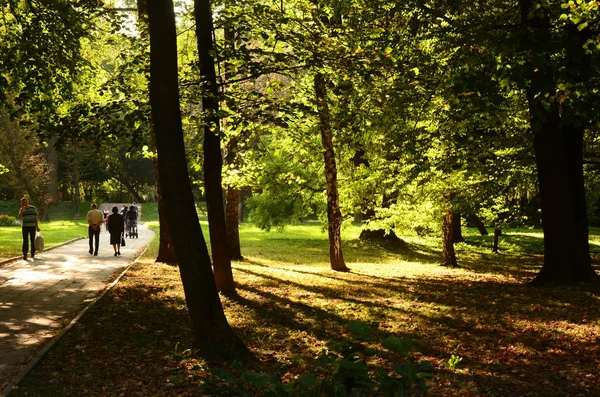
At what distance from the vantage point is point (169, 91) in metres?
6.68

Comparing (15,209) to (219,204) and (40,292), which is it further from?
(219,204)

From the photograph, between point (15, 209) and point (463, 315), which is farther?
point (15, 209)

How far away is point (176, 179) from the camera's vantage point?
6.68 metres

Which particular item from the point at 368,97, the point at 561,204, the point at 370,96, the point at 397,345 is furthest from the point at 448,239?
the point at 397,345

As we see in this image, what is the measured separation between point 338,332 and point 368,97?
18.9ft

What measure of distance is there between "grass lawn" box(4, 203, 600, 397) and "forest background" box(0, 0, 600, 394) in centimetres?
93

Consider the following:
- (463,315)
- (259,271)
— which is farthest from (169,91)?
(259,271)

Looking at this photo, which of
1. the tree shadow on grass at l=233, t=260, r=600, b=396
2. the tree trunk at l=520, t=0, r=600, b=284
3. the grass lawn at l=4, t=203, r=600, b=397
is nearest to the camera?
the grass lawn at l=4, t=203, r=600, b=397

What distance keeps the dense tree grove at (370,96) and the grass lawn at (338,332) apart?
135 cm

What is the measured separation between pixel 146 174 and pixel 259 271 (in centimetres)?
5299

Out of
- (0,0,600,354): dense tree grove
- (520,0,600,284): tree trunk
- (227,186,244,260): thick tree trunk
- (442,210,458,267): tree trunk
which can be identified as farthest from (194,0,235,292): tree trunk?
(442,210,458,267): tree trunk

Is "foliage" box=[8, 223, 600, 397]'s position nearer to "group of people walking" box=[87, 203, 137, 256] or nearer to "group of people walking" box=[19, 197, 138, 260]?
"group of people walking" box=[19, 197, 138, 260]

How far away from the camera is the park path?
734cm

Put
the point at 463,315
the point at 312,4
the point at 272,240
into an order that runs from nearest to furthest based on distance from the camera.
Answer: the point at 463,315, the point at 312,4, the point at 272,240
